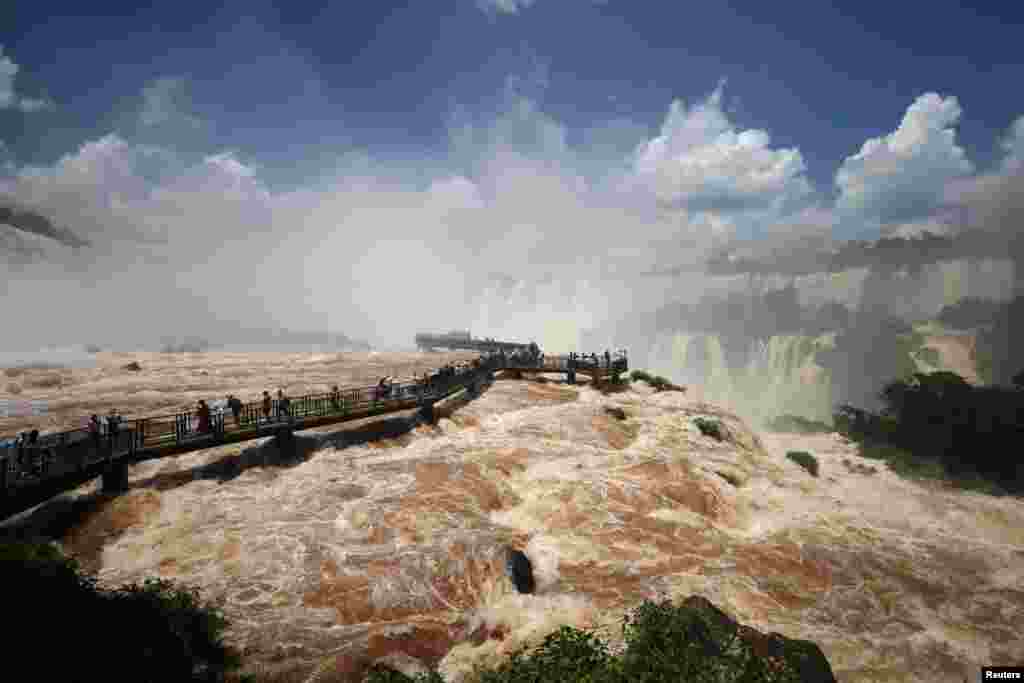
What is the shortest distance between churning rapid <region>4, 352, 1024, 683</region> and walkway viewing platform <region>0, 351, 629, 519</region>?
4.67 feet

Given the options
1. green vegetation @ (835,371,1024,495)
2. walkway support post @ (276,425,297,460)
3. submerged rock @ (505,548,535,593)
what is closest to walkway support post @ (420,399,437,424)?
walkway support post @ (276,425,297,460)

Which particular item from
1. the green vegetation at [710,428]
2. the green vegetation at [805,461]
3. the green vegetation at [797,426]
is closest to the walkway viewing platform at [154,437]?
the green vegetation at [710,428]

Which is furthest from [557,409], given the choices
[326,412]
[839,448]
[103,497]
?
[839,448]

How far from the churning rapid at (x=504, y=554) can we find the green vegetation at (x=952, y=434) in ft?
119

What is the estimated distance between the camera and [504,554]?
18016mm

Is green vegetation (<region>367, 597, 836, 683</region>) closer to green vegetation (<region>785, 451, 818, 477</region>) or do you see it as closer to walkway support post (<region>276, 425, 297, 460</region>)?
walkway support post (<region>276, 425, 297, 460</region>)

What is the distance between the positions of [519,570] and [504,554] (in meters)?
0.85

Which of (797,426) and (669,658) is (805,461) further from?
(797,426)

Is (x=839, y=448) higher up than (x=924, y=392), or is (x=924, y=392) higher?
(x=924, y=392)

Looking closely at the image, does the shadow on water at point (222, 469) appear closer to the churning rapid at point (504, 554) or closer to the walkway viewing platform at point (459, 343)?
the churning rapid at point (504, 554)

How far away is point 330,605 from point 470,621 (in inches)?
165

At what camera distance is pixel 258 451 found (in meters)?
26.7

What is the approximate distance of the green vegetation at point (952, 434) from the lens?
2122 inches

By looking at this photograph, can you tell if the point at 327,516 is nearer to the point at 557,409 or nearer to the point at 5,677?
the point at 5,677
